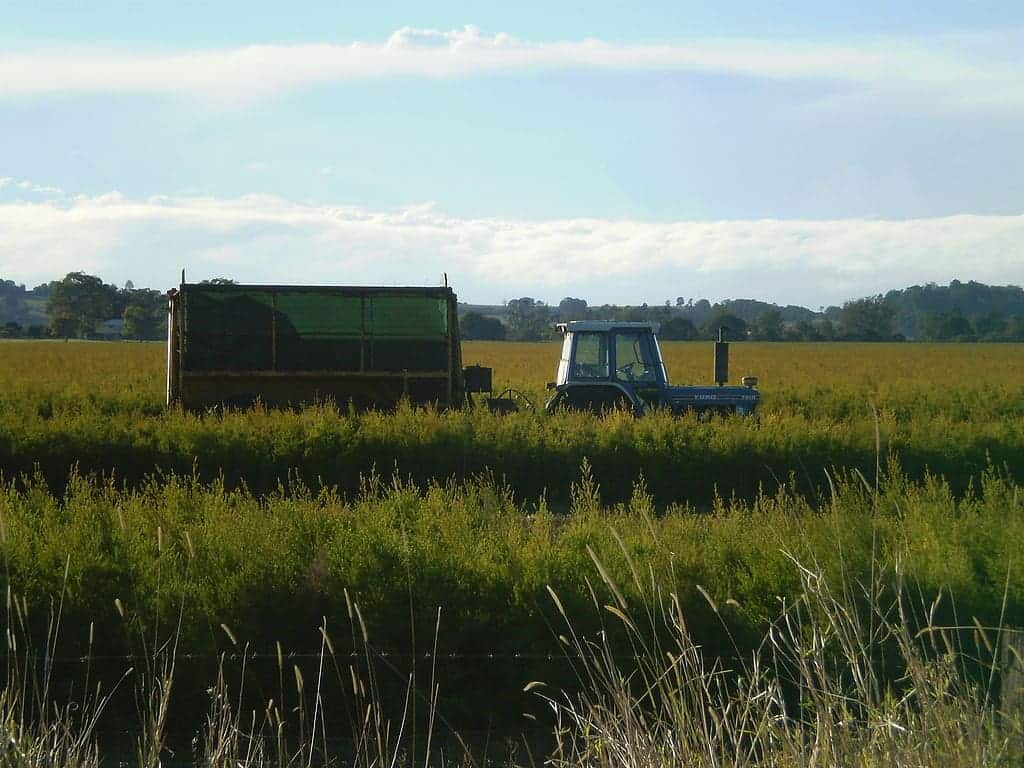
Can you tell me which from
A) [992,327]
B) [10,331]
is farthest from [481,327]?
[992,327]

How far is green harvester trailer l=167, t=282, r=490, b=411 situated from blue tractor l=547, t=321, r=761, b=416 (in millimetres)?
2403

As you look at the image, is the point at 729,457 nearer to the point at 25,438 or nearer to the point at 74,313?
the point at 25,438

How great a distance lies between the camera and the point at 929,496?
9781 mm

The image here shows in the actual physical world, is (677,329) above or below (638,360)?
above

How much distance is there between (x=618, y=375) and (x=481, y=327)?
5064 centimetres

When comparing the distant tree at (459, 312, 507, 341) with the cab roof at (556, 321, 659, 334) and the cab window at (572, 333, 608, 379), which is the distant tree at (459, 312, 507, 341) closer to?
the cab window at (572, 333, 608, 379)

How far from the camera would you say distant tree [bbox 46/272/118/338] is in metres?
93.6

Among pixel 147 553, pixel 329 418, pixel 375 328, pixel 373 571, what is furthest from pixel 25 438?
pixel 373 571

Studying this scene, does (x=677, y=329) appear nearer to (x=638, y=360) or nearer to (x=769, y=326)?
(x=769, y=326)

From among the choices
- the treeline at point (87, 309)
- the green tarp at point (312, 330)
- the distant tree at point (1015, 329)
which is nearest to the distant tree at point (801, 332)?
the distant tree at point (1015, 329)

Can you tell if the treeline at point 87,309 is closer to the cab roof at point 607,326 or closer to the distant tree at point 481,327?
the distant tree at point 481,327

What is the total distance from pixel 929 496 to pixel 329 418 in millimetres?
8515

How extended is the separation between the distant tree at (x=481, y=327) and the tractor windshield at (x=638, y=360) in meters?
47.7

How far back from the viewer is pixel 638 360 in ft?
55.3
